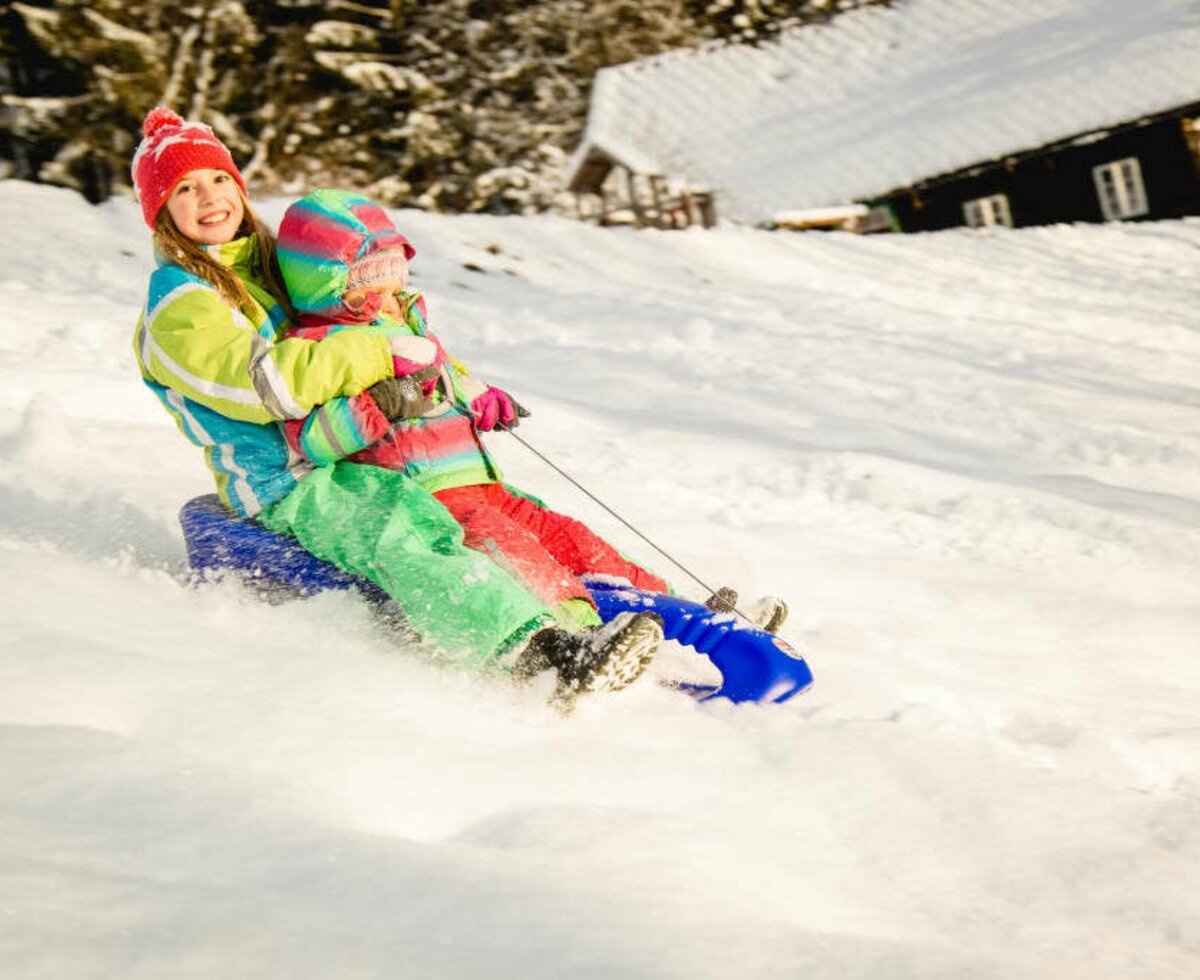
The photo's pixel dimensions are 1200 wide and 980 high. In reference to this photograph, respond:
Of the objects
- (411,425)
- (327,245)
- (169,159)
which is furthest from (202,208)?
(411,425)

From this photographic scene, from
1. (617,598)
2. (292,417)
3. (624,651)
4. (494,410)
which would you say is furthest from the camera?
(494,410)

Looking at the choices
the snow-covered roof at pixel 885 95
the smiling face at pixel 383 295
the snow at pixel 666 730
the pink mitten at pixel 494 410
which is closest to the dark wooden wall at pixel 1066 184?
the snow-covered roof at pixel 885 95

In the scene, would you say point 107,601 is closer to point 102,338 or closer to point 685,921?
point 685,921

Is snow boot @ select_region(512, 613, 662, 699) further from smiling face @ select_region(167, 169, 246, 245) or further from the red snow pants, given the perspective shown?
smiling face @ select_region(167, 169, 246, 245)

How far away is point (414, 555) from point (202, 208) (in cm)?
119

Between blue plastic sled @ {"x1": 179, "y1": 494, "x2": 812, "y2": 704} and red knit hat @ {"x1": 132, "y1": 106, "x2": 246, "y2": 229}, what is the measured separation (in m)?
0.84

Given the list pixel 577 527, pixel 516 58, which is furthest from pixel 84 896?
pixel 516 58

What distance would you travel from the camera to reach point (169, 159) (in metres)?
3.04

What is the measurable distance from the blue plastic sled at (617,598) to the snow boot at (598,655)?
32 cm

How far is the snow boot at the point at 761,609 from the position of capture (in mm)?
3059

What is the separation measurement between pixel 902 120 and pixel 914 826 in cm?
1961

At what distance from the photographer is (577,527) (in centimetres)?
325

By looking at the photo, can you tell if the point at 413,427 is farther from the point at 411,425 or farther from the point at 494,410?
the point at 494,410

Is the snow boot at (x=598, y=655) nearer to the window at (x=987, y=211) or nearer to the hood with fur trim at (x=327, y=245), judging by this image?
the hood with fur trim at (x=327, y=245)
